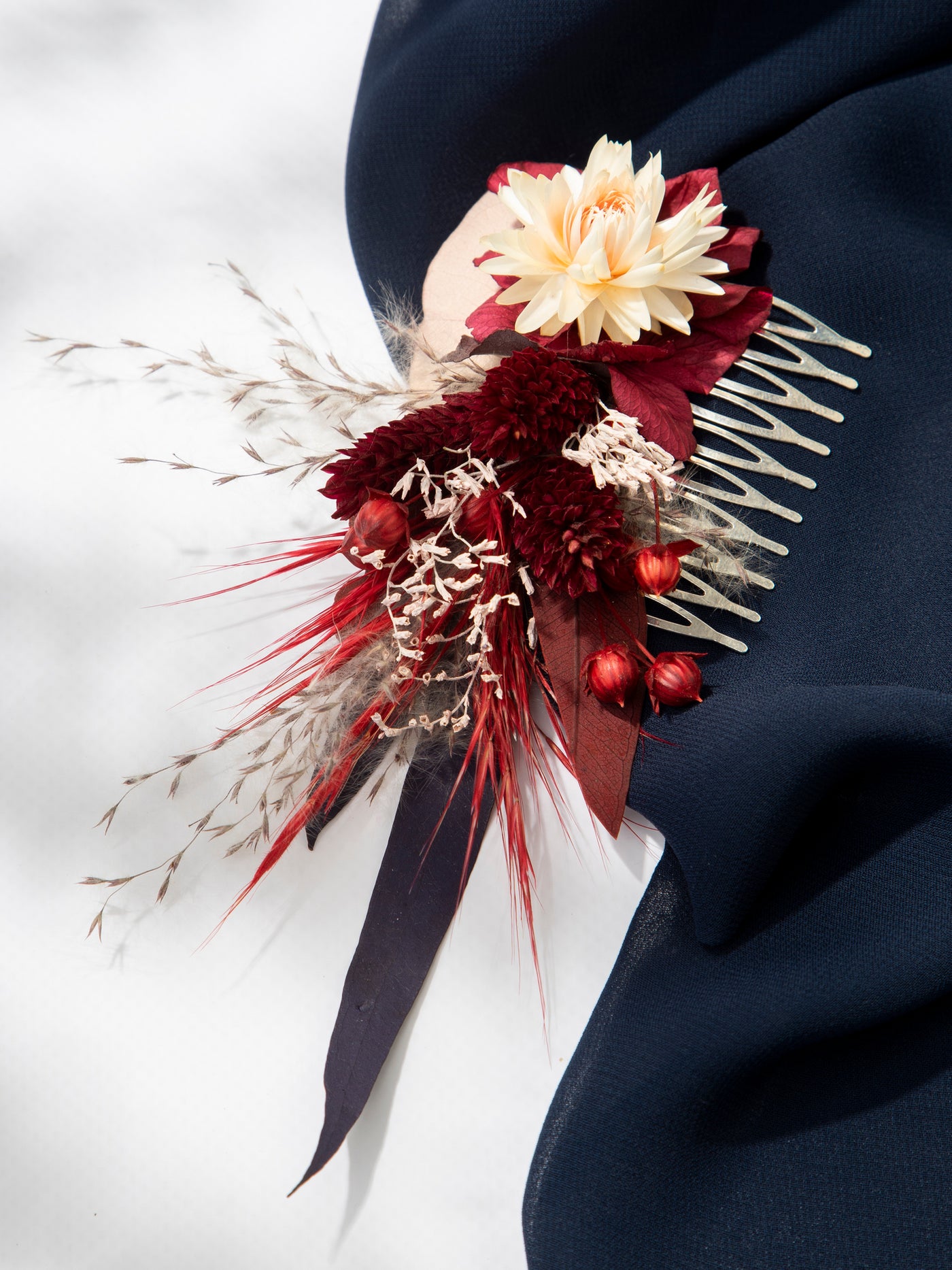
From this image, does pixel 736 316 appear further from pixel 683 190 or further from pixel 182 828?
pixel 182 828

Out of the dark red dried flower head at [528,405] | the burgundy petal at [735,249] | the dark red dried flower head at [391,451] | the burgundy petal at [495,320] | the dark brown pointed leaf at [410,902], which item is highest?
the burgundy petal at [735,249]

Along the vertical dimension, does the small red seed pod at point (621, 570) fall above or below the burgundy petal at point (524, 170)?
below

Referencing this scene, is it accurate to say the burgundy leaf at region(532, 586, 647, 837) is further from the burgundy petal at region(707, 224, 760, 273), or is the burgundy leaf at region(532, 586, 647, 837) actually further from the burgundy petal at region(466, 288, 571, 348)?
the burgundy petal at region(707, 224, 760, 273)

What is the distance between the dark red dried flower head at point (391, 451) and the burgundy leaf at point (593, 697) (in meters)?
0.17

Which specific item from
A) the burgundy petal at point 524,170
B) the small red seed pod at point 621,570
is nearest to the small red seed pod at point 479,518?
the small red seed pod at point 621,570

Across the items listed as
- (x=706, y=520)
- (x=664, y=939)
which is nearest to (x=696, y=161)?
(x=706, y=520)

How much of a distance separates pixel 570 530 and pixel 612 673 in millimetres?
133

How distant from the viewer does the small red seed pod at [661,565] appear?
2.48 feet

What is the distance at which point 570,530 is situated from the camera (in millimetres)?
753

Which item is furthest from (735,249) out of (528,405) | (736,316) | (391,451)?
(391,451)

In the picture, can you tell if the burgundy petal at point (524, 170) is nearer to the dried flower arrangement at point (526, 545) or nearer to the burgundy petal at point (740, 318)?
the dried flower arrangement at point (526, 545)

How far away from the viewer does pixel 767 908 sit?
82 cm

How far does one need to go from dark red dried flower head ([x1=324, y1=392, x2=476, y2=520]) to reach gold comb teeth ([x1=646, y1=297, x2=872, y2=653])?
218 mm

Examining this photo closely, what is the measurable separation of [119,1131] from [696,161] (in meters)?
1.19
